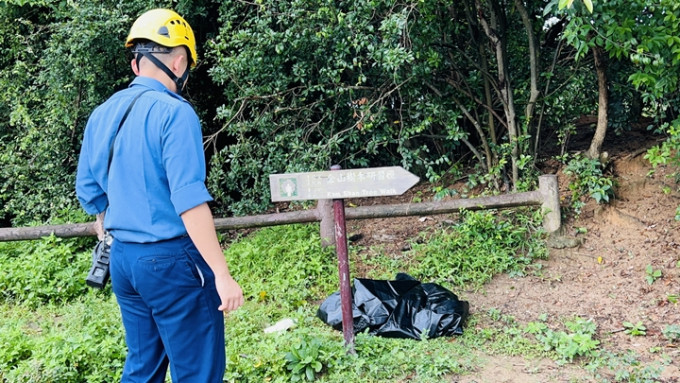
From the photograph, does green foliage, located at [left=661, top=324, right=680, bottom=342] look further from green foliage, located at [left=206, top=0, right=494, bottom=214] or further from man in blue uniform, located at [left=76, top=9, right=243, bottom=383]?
man in blue uniform, located at [left=76, top=9, right=243, bottom=383]

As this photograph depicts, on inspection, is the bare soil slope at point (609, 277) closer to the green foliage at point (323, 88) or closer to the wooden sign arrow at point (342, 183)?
the green foliage at point (323, 88)

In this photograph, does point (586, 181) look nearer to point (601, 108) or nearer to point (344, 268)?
point (601, 108)

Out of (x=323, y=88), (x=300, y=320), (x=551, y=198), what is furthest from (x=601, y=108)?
(x=300, y=320)

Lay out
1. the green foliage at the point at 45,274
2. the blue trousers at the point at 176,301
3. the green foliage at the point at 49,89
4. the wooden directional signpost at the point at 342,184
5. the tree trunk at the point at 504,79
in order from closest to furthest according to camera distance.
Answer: the blue trousers at the point at 176,301 < the wooden directional signpost at the point at 342,184 < the green foliage at the point at 45,274 < the tree trunk at the point at 504,79 < the green foliage at the point at 49,89

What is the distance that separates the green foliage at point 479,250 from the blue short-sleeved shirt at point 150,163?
11.8ft

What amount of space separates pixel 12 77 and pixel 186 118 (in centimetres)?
647

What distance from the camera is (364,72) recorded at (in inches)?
263

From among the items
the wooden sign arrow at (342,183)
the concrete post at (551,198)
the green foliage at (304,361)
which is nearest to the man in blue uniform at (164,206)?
the green foliage at (304,361)

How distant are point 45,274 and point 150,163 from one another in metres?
4.39

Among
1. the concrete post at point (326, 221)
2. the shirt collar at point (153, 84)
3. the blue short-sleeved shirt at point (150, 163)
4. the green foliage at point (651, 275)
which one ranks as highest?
the shirt collar at point (153, 84)

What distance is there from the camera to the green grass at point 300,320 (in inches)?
159

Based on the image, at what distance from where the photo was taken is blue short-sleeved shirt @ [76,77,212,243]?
246 cm

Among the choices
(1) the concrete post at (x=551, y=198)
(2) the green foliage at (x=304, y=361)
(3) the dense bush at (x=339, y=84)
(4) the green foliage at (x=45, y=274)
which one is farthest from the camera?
(3) the dense bush at (x=339, y=84)

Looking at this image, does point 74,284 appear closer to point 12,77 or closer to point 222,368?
point 12,77
